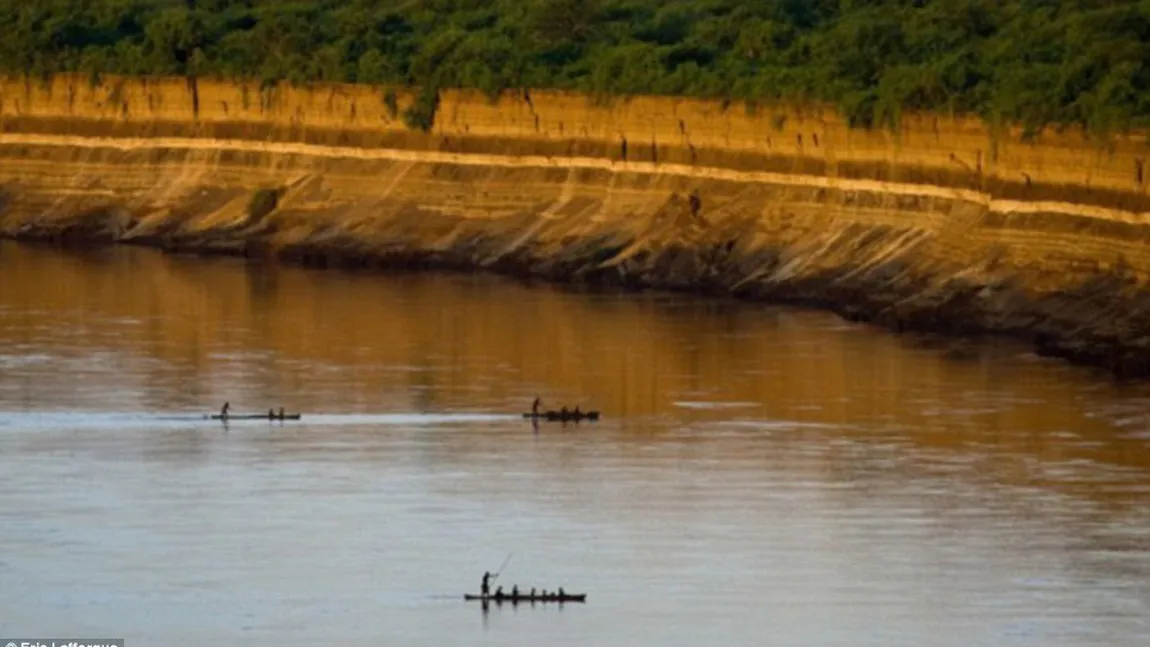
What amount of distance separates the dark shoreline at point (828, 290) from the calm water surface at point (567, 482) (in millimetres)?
797

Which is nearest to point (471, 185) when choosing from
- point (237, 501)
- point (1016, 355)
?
point (1016, 355)

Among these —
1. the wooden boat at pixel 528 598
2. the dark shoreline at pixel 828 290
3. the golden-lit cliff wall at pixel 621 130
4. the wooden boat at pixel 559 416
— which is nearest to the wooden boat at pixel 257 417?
the wooden boat at pixel 559 416

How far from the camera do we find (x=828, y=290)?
6625cm

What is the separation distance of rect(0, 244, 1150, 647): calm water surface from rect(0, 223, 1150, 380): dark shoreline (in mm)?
797

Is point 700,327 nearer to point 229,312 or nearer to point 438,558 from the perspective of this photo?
point 229,312

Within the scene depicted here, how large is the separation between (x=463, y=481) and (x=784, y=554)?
644cm

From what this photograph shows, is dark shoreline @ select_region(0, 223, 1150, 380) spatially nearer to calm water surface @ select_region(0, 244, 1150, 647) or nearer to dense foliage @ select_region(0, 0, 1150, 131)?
calm water surface @ select_region(0, 244, 1150, 647)

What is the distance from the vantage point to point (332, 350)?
61.7 meters

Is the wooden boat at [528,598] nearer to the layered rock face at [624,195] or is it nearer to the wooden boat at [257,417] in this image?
the wooden boat at [257,417]

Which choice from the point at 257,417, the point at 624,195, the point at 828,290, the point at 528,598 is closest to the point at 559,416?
the point at 257,417

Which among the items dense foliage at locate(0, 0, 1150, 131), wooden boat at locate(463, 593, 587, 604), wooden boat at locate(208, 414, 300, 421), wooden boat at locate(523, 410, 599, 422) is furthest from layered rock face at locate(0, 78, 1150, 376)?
→ wooden boat at locate(463, 593, 587, 604)

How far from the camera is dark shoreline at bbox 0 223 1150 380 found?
5691 cm

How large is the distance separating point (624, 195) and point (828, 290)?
34.3ft

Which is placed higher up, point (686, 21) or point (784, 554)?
point (686, 21)
